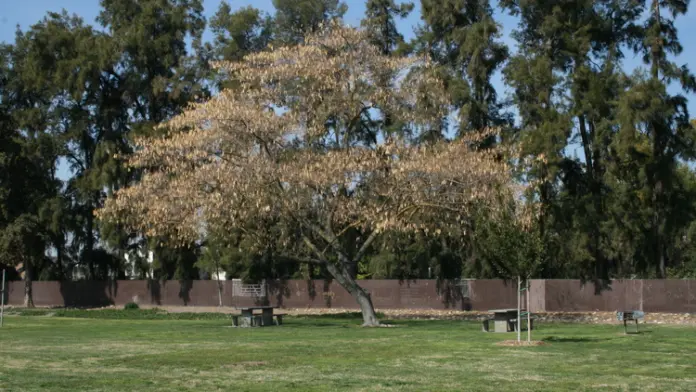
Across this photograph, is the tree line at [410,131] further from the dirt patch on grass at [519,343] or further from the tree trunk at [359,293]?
the dirt patch on grass at [519,343]

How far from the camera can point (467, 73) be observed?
5347cm

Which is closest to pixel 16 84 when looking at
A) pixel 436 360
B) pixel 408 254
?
pixel 408 254

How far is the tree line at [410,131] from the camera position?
48.6 meters

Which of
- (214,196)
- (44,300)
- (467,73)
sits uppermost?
(467,73)

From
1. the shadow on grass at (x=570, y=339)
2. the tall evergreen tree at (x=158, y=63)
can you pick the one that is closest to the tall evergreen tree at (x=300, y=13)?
the tall evergreen tree at (x=158, y=63)

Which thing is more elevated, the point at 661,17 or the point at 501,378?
the point at 661,17

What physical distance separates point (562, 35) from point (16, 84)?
4039 cm

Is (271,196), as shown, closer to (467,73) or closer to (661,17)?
(467,73)

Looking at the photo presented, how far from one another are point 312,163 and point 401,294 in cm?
2200

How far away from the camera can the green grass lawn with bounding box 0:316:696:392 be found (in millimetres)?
15188

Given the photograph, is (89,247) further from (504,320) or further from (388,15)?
(504,320)

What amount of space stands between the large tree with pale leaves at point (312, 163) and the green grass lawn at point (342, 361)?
5878 millimetres

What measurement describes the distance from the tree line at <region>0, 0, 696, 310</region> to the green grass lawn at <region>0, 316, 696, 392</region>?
10074mm

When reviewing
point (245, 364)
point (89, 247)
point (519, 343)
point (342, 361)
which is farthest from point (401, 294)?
point (245, 364)
